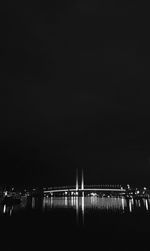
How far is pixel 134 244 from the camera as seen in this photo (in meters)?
26.5

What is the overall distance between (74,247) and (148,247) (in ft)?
22.6

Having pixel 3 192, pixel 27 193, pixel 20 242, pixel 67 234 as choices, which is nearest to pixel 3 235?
pixel 20 242

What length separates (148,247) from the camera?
978 inches

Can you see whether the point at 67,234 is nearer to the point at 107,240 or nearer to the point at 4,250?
the point at 107,240

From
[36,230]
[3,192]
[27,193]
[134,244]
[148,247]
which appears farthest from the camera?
[27,193]

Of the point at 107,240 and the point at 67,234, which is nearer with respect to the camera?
the point at 107,240

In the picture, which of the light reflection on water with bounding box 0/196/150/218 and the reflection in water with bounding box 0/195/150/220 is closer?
the reflection in water with bounding box 0/195/150/220

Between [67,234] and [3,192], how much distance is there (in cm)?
12310

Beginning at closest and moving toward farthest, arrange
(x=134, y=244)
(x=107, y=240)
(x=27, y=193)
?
(x=134, y=244) < (x=107, y=240) < (x=27, y=193)

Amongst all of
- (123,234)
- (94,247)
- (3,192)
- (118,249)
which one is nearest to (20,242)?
(94,247)

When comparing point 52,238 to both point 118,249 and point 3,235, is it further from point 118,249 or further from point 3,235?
point 118,249

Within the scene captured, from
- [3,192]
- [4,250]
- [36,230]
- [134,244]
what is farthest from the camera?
[3,192]

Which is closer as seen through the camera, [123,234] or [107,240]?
[107,240]

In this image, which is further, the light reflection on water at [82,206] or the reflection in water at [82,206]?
the light reflection on water at [82,206]
